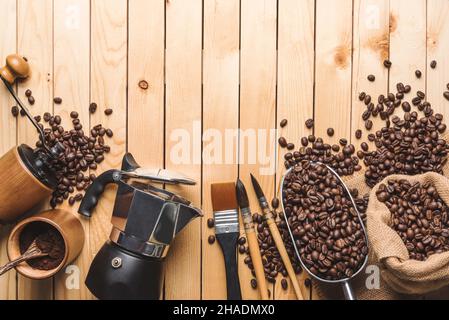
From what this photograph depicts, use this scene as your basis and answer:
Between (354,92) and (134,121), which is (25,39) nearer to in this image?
(134,121)

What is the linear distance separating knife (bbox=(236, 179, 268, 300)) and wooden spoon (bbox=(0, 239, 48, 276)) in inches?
20.8

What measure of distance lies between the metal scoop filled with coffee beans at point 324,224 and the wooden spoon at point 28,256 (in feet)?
2.13

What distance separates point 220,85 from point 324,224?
48 cm

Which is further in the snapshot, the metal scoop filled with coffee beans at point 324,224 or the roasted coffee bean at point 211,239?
the roasted coffee bean at point 211,239

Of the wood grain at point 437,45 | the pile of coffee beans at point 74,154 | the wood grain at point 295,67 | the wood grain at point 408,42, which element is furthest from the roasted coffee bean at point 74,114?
the wood grain at point 437,45

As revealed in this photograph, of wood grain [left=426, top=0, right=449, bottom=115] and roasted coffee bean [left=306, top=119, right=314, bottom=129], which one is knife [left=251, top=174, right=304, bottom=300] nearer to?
roasted coffee bean [left=306, top=119, right=314, bottom=129]

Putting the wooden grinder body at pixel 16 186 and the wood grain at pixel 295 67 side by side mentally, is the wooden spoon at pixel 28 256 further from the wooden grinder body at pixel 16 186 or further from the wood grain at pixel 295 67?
the wood grain at pixel 295 67

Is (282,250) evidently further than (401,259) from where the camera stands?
Yes

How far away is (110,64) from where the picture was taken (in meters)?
1.33

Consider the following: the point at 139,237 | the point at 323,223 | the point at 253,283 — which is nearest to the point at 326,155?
the point at 323,223

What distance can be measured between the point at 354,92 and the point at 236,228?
0.51 metres

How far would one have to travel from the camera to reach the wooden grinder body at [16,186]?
1.17 metres

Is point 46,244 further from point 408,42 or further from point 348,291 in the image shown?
point 408,42
